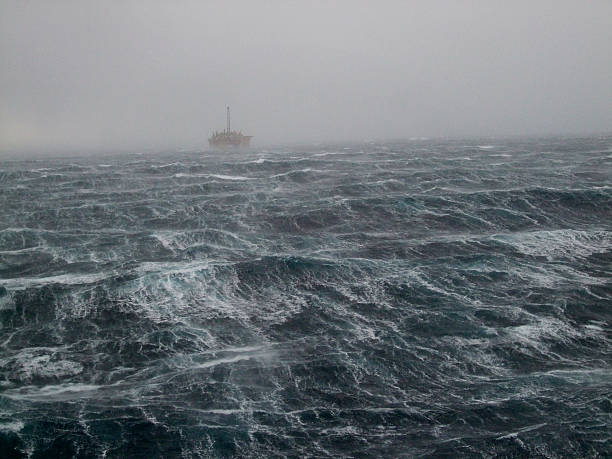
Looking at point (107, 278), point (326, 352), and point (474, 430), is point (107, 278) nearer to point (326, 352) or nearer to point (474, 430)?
point (326, 352)

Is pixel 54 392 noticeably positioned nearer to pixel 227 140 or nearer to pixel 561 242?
pixel 561 242

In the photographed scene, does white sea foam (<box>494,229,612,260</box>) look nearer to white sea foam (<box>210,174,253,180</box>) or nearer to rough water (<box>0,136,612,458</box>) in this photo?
rough water (<box>0,136,612,458</box>)

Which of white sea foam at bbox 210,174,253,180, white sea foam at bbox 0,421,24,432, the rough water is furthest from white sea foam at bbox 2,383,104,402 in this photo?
white sea foam at bbox 210,174,253,180

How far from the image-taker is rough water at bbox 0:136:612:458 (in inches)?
483

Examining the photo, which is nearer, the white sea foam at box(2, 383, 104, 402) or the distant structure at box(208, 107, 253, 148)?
the white sea foam at box(2, 383, 104, 402)

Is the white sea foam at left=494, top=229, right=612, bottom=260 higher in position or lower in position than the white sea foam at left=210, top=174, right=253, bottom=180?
lower

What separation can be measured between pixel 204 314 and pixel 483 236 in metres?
20.8

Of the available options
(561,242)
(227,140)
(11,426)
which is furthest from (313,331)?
(227,140)

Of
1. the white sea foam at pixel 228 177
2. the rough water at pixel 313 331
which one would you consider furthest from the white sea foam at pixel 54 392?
the white sea foam at pixel 228 177

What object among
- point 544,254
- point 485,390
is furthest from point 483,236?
point 485,390

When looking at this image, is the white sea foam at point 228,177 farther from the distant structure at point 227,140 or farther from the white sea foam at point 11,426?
the distant structure at point 227,140

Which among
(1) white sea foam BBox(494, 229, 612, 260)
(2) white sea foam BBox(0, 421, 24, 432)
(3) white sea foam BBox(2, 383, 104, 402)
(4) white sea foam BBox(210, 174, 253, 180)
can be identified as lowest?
(3) white sea foam BBox(2, 383, 104, 402)

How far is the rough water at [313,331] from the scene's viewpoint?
40.2 feet

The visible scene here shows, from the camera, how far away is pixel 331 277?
24109mm
